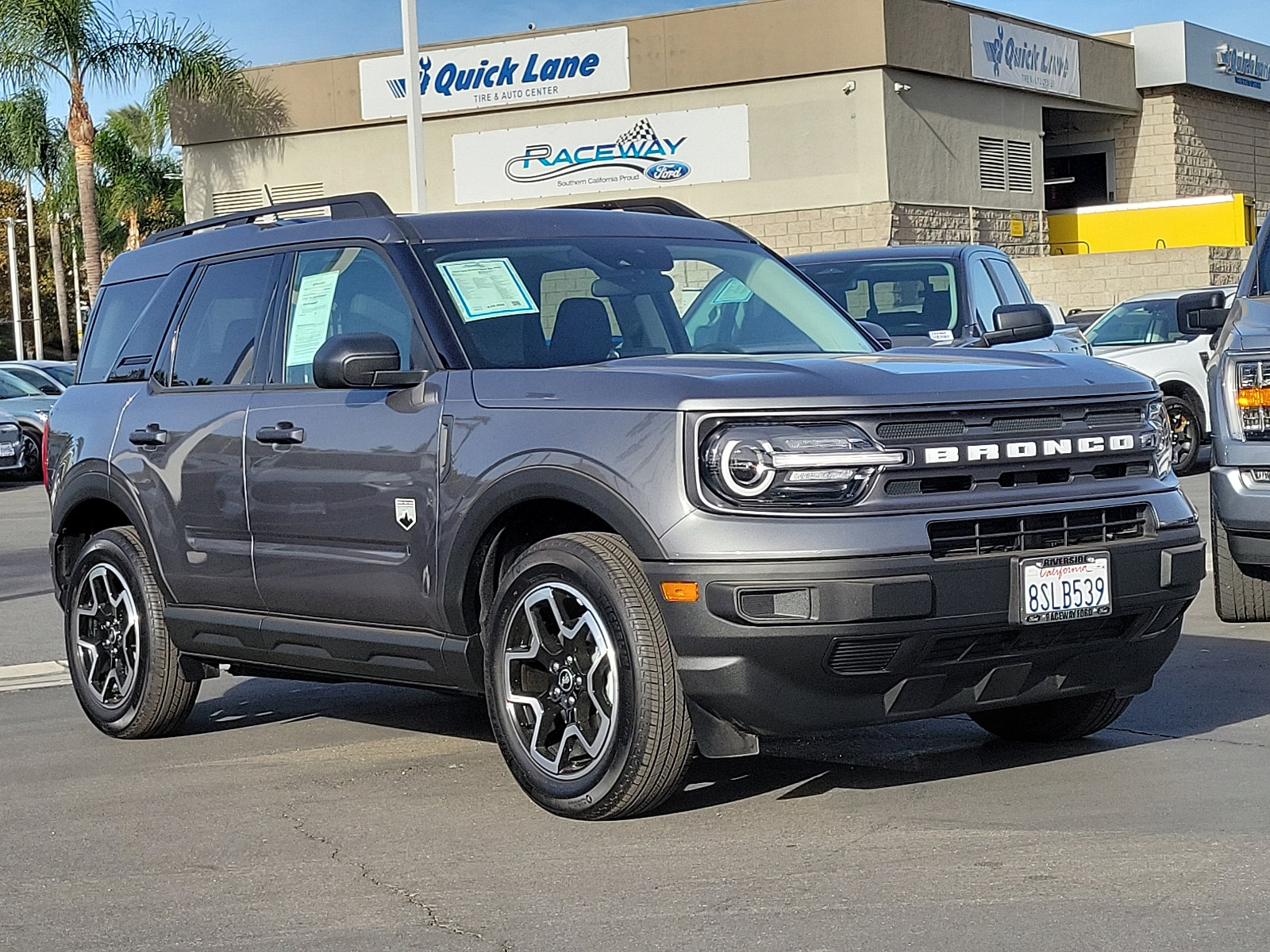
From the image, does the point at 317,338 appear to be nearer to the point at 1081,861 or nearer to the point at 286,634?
the point at 286,634

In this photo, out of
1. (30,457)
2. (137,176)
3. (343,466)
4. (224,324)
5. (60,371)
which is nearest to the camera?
(343,466)

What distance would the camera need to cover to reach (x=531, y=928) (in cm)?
434

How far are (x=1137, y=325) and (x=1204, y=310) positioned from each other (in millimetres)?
10297

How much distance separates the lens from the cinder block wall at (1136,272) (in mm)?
34812

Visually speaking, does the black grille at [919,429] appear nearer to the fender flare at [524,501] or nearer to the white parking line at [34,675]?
the fender flare at [524,501]

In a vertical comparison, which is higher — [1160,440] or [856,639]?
[1160,440]

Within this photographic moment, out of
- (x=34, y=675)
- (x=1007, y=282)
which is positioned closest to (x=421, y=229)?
(x=34, y=675)


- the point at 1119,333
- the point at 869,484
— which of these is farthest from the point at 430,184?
the point at 869,484

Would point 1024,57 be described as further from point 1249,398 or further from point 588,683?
point 588,683

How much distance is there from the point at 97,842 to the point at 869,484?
241 cm

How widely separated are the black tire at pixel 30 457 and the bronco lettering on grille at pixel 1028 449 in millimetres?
20709

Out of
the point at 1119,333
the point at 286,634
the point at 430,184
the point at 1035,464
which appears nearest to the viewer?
the point at 1035,464

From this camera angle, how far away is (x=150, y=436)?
694 centimetres

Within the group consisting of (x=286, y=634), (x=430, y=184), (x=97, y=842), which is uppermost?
(x=430, y=184)
